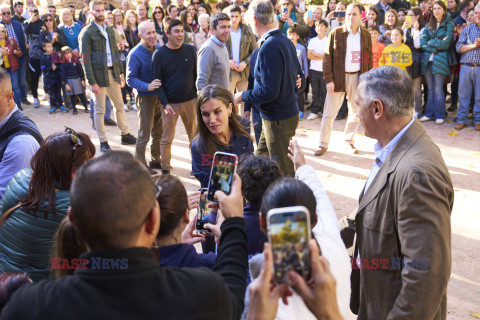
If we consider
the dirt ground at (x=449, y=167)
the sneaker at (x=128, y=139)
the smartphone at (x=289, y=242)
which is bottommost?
the dirt ground at (x=449, y=167)

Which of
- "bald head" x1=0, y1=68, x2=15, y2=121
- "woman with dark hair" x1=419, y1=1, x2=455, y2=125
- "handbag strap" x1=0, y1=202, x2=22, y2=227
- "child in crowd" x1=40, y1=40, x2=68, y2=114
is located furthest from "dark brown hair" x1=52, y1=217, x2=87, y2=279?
"child in crowd" x1=40, y1=40, x2=68, y2=114

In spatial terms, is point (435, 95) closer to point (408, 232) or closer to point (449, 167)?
point (449, 167)

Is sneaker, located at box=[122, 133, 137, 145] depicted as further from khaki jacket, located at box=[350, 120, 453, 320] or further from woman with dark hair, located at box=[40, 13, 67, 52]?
khaki jacket, located at box=[350, 120, 453, 320]

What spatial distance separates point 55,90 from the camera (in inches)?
417

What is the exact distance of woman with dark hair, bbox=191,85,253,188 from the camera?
3.93 m

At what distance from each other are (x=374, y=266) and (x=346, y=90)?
17.2 feet

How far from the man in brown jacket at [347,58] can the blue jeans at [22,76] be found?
762cm

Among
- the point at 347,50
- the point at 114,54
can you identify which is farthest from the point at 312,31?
the point at 114,54

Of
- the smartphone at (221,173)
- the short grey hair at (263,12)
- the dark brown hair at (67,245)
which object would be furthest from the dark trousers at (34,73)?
the dark brown hair at (67,245)

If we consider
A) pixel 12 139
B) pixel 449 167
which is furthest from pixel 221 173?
pixel 449 167

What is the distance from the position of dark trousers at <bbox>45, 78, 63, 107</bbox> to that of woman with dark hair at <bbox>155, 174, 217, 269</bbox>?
9.32m

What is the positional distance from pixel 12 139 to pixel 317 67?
23.9 ft

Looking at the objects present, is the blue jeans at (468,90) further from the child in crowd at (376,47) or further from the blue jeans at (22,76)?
the blue jeans at (22,76)

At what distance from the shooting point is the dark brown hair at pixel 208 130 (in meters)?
3.97
